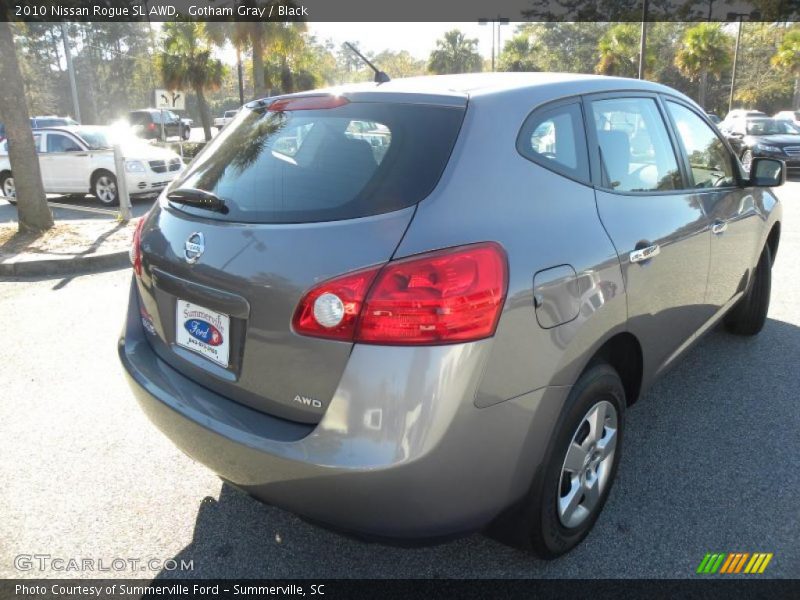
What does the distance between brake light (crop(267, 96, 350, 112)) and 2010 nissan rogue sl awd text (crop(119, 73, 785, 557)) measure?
0.01 meters

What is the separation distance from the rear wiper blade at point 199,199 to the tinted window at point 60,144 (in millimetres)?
11500

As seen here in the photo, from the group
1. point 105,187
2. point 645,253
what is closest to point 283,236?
point 645,253

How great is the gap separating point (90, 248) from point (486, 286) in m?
7.03

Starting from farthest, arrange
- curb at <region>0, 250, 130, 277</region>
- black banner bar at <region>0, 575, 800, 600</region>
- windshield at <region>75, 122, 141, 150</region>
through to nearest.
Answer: windshield at <region>75, 122, 141, 150</region> < curb at <region>0, 250, 130, 277</region> < black banner bar at <region>0, 575, 800, 600</region>

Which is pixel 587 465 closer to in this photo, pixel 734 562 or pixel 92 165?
pixel 734 562

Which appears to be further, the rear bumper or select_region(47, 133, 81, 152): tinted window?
select_region(47, 133, 81, 152): tinted window

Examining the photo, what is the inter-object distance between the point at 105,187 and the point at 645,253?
11.9 metres

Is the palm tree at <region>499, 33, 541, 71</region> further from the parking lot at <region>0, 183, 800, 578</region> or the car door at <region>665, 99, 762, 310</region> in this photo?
the parking lot at <region>0, 183, 800, 578</region>

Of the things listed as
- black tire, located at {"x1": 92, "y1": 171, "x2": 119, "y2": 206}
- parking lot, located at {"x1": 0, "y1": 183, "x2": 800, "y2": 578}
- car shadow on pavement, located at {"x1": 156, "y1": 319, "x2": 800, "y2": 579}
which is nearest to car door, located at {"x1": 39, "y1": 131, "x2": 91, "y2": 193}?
black tire, located at {"x1": 92, "y1": 171, "x2": 119, "y2": 206}

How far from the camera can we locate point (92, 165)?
12.3 metres

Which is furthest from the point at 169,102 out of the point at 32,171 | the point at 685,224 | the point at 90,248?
the point at 685,224

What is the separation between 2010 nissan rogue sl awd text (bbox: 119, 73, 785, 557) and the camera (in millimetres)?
1824

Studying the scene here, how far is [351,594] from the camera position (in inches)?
91.0

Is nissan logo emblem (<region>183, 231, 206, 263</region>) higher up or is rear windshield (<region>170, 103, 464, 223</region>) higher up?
rear windshield (<region>170, 103, 464, 223</region>)
